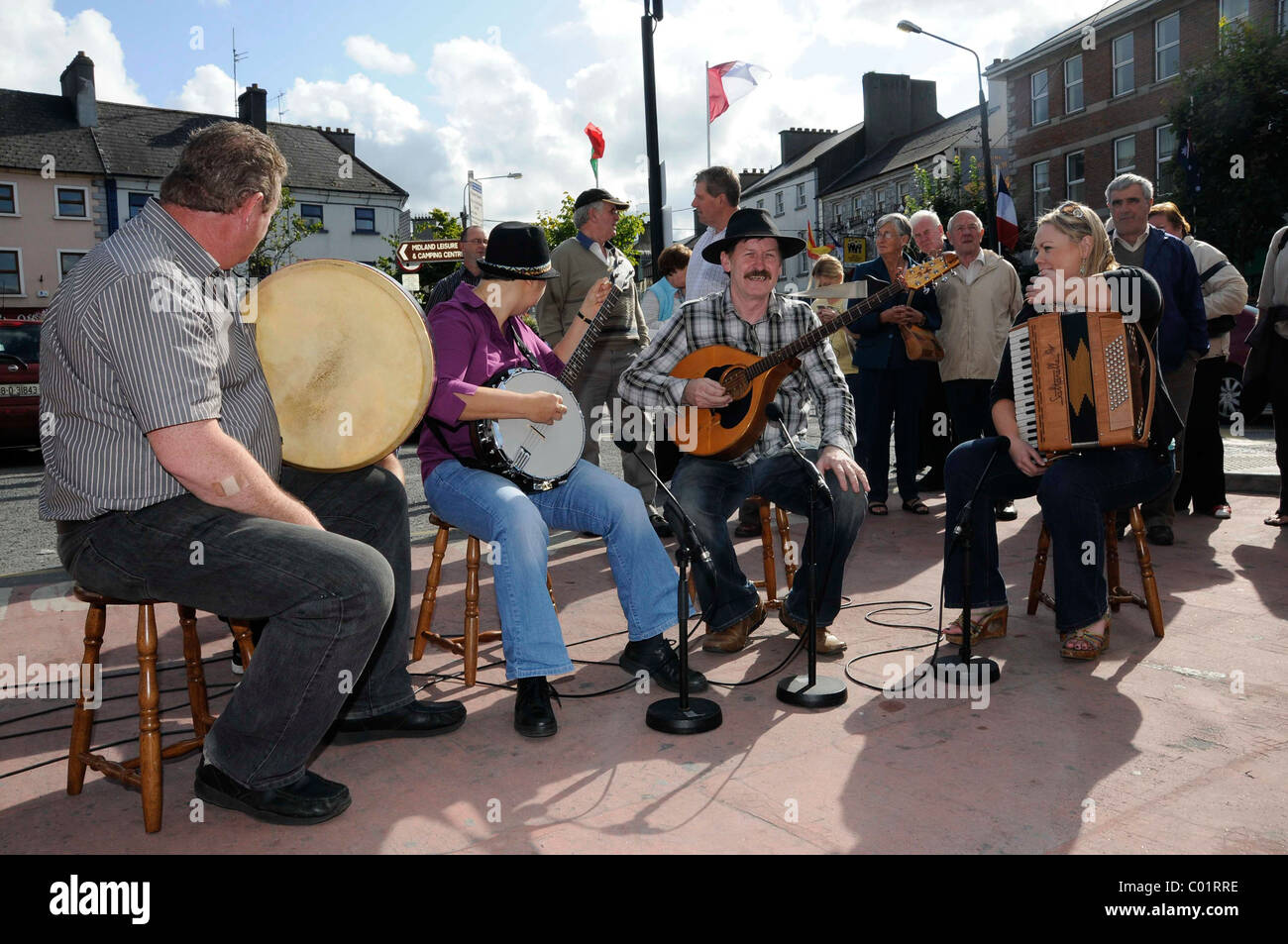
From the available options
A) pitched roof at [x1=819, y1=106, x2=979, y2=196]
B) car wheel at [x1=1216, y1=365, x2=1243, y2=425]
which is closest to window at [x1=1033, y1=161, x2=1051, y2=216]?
pitched roof at [x1=819, y1=106, x2=979, y2=196]

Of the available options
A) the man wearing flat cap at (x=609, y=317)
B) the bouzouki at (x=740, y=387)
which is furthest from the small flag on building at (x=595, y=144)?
the bouzouki at (x=740, y=387)

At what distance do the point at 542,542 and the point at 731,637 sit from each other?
1.16 meters

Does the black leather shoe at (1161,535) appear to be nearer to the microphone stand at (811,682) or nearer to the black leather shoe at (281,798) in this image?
→ the microphone stand at (811,682)

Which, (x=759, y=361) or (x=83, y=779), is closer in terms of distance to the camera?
(x=83, y=779)

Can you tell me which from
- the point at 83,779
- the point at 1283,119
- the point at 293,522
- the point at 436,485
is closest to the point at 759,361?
the point at 436,485

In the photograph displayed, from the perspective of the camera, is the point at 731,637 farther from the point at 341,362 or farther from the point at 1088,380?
the point at 341,362

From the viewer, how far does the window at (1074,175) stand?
3288 cm

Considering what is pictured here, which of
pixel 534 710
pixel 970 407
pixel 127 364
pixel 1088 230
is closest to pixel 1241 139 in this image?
pixel 970 407

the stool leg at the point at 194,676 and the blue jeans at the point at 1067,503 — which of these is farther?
the blue jeans at the point at 1067,503

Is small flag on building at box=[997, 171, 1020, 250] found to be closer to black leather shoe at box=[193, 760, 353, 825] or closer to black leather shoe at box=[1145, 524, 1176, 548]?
black leather shoe at box=[1145, 524, 1176, 548]

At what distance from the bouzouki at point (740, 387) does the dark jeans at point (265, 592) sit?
6.39 feet
